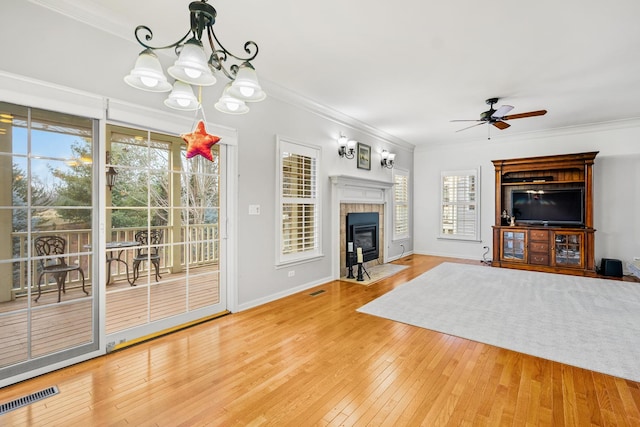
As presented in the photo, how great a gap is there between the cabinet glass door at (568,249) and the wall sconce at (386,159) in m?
3.55

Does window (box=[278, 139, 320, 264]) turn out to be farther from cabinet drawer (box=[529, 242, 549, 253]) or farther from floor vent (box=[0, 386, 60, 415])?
cabinet drawer (box=[529, 242, 549, 253])

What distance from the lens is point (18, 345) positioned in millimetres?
2242

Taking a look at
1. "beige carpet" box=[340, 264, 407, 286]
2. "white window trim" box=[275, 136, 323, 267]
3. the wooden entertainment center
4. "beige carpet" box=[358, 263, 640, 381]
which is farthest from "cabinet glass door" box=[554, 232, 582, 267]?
"white window trim" box=[275, 136, 323, 267]

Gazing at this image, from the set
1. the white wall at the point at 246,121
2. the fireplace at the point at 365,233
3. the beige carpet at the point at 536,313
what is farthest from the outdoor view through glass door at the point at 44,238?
the fireplace at the point at 365,233

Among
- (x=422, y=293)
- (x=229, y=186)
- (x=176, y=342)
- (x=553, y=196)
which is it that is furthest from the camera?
(x=553, y=196)

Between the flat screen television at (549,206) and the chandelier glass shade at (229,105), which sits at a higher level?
the chandelier glass shade at (229,105)

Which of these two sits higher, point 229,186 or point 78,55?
point 78,55

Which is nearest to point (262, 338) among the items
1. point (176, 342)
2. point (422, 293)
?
point (176, 342)

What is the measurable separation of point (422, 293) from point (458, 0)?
11.7 ft

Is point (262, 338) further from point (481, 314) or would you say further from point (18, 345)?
point (481, 314)

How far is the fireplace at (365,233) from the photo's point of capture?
17.8 ft

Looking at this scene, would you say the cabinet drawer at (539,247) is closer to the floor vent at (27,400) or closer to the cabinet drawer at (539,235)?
the cabinet drawer at (539,235)

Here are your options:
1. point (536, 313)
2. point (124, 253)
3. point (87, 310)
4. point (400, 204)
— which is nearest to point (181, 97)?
point (124, 253)

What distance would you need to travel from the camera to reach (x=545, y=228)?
5.98 metres
